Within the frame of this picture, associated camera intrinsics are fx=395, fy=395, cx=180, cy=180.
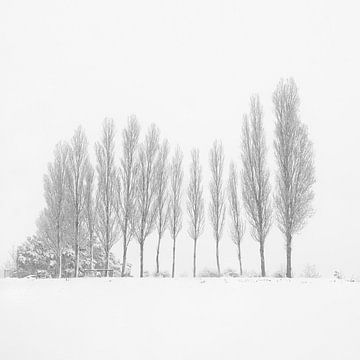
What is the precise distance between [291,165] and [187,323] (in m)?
15.4

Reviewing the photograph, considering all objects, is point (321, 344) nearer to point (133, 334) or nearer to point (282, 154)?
point (133, 334)

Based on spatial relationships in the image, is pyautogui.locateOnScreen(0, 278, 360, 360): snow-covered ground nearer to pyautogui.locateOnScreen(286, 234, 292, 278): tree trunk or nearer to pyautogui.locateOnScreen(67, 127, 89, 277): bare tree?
pyautogui.locateOnScreen(286, 234, 292, 278): tree trunk

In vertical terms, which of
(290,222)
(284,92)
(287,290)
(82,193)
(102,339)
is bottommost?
(102,339)

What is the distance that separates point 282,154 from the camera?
24766 mm

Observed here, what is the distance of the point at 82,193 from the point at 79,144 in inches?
148

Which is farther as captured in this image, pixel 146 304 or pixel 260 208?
pixel 260 208

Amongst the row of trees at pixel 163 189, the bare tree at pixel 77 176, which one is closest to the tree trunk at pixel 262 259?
the row of trees at pixel 163 189

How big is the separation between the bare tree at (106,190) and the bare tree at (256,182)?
9608 millimetres

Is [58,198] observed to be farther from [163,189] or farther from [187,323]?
[187,323]

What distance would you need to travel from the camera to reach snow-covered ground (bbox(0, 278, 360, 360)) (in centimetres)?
934

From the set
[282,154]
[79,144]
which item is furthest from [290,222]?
[79,144]

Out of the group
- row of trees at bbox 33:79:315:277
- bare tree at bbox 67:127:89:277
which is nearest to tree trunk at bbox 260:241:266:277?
row of trees at bbox 33:79:315:277

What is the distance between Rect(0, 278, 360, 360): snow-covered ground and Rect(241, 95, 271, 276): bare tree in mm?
10606

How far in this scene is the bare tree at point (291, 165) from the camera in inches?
927
